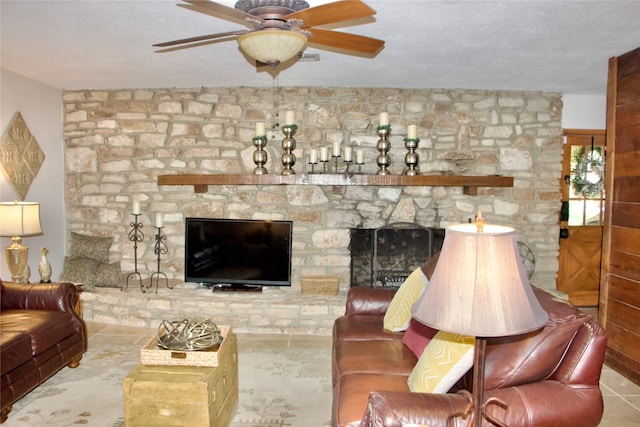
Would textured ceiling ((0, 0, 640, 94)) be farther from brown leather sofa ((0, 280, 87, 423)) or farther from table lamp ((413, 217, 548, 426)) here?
brown leather sofa ((0, 280, 87, 423))

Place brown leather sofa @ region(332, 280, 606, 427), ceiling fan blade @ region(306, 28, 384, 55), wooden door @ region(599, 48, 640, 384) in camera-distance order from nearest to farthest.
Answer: brown leather sofa @ region(332, 280, 606, 427) < ceiling fan blade @ region(306, 28, 384, 55) < wooden door @ region(599, 48, 640, 384)

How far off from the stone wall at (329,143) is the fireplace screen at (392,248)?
10 centimetres

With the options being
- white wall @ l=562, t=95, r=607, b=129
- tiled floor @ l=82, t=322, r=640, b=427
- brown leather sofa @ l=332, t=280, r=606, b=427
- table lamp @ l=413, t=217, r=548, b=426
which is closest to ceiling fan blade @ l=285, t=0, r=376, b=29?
table lamp @ l=413, t=217, r=548, b=426

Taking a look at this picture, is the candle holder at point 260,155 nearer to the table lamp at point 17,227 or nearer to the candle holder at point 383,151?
the candle holder at point 383,151

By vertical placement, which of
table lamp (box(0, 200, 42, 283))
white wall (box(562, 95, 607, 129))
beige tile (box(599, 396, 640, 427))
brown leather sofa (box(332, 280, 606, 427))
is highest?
white wall (box(562, 95, 607, 129))

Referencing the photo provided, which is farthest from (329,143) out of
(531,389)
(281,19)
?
(531,389)

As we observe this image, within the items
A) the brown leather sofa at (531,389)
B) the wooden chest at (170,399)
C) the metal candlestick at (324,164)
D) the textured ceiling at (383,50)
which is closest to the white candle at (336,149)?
the metal candlestick at (324,164)

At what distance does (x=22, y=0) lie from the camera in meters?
2.48

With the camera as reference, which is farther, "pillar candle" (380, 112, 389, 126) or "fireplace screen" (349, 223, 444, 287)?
"fireplace screen" (349, 223, 444, 287)

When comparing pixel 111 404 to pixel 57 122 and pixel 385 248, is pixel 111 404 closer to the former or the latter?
pixel 385 248

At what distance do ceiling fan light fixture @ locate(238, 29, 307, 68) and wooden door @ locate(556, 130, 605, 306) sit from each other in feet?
12.6

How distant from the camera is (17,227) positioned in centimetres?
361

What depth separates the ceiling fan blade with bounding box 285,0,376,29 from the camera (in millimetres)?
Answer: 1792

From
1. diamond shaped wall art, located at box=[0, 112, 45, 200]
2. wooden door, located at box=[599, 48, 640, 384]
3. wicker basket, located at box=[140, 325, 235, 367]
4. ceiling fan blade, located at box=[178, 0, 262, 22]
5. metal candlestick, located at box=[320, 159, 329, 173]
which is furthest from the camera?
Answer: metal candlestick, located at box=[320, 159, 329, 173]
